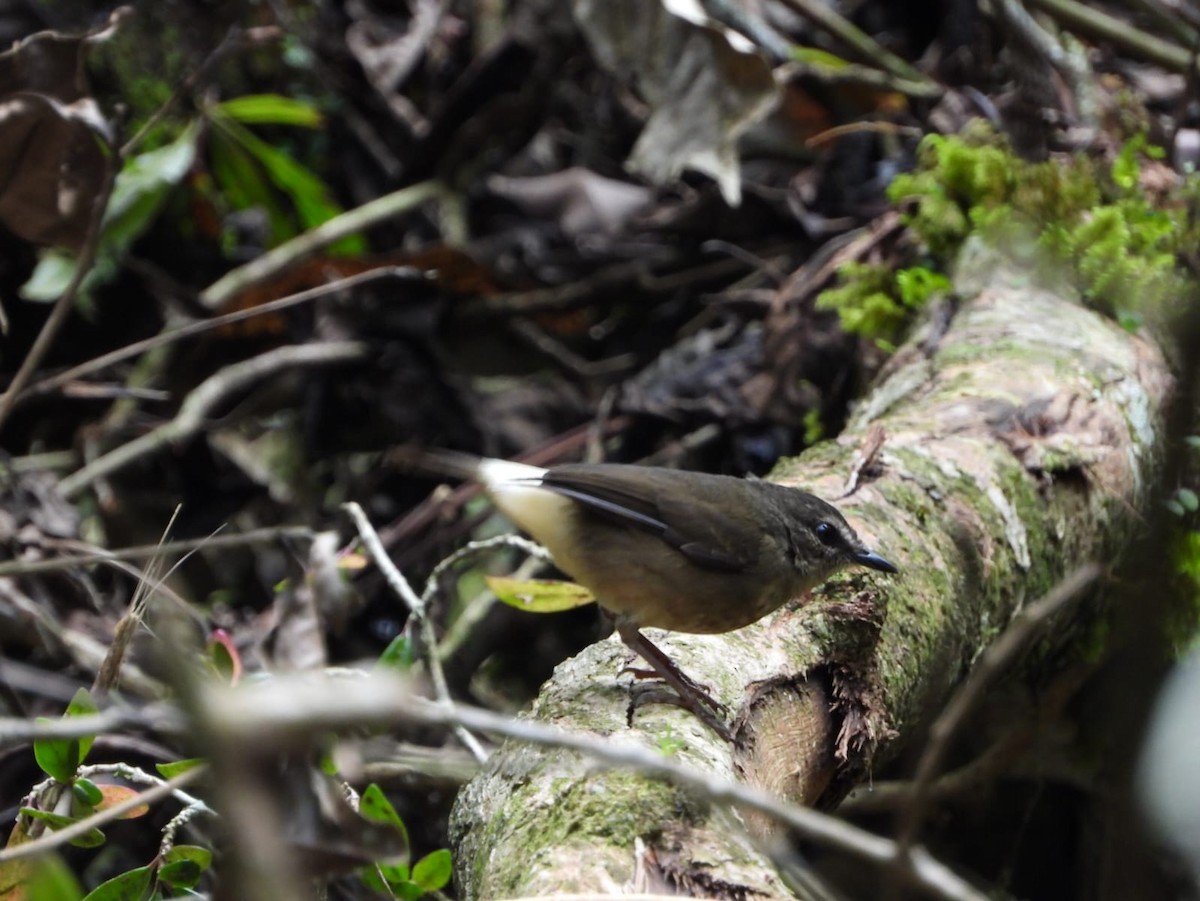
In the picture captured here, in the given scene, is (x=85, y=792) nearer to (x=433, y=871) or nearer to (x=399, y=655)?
(x=433, y=871)

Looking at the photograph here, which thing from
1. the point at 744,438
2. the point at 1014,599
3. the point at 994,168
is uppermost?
the point at 994,168

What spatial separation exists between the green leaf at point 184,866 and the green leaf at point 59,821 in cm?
13

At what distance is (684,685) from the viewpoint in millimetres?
2176

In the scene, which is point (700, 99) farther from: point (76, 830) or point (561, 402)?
point (76, 830)

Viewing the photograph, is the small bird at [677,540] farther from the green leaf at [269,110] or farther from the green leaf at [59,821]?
the green leaf at [269,110]

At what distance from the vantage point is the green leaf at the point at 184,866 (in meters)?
2.11

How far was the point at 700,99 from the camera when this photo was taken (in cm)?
448

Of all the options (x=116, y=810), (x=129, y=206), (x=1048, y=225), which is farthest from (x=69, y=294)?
(x=1048, y=225)

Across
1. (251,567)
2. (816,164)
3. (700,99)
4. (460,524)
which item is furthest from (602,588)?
(816,164)

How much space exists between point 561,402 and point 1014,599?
86.3 inches

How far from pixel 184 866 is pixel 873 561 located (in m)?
1.43

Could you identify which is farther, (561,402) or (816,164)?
(816,164)

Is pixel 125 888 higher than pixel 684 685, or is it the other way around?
pixel 684 685

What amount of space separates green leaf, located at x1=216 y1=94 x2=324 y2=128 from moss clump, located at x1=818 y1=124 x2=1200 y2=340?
232cm
